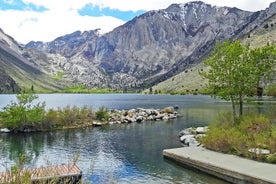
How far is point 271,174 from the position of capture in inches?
973

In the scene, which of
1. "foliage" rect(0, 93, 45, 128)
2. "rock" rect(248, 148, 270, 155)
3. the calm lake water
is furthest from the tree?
"foliage" rect(0, 93, 45, 128)

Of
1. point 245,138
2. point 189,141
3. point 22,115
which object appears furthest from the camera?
point 22,115

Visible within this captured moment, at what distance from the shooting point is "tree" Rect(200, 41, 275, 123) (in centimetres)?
4322

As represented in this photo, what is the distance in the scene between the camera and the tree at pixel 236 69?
43219 mm

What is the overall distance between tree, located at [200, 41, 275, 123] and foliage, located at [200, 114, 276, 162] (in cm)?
394

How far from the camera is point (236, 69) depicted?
43531 millimetres

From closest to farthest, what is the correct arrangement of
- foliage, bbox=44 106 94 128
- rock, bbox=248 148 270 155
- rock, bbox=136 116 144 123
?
1. rock, bbox=248 148 270 155
2. foliage, bbox=44 106 94 128
3. rock, bbox=136 116 144 123

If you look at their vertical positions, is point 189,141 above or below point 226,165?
below

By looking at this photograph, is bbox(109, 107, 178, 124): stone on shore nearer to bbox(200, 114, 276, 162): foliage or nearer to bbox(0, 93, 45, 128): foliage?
bbox(0, 93, 45, 128): foliage

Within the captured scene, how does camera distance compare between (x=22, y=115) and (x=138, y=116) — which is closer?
(x=22, y=115)

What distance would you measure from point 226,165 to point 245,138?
5828 mm

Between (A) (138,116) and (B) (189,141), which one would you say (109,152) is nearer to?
(B) (189,141)

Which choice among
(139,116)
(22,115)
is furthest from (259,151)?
(139,116)

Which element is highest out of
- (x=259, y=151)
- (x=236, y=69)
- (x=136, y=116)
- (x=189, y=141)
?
(x=236, y=69)
